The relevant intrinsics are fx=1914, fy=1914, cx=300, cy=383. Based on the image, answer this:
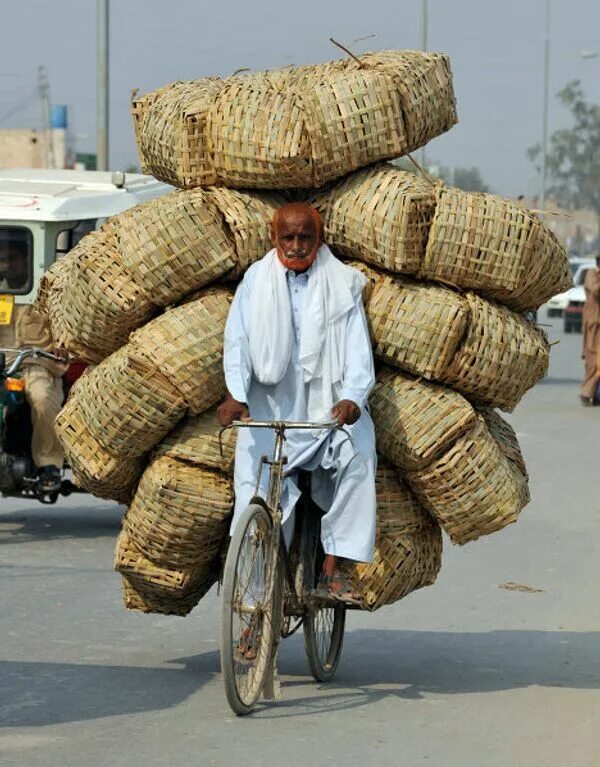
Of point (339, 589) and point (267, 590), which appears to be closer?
point (267, 590)

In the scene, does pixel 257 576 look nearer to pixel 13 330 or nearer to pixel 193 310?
pixel 193 310

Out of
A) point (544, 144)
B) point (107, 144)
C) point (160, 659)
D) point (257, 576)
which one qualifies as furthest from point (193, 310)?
point (544, 144)

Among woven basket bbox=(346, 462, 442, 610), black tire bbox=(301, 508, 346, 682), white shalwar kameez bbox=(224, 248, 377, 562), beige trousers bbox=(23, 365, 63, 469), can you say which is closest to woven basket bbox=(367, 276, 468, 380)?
white shalwar kameez bbox=(224, 248, 377, 562)

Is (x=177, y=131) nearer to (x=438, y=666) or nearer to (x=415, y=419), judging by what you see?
(x=415, y=419)

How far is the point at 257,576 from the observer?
6.93 m

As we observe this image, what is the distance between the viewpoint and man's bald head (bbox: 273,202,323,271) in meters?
7.05

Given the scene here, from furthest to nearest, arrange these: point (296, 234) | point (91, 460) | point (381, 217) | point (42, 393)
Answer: point (42, 393) → point (91, 460) → point (381, 217) → point (296, 234)

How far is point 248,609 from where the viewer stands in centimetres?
683

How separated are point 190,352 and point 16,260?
6.39 meters

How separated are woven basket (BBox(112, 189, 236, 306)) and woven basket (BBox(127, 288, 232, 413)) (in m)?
0.13

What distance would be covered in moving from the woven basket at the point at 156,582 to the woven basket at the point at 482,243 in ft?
4.89

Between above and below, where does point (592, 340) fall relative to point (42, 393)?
below

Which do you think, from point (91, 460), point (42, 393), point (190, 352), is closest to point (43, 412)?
point (42, 393)

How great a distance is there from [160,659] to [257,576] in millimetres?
1314
